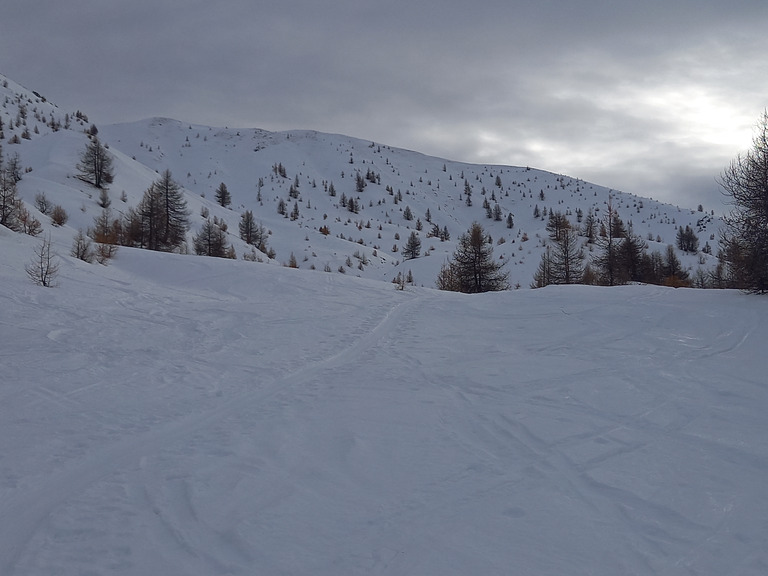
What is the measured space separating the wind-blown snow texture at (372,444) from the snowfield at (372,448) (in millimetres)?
22

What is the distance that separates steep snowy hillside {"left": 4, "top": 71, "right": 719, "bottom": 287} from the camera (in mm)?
31719

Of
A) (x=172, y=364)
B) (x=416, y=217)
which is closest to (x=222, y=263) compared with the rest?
(x=172, y=364)

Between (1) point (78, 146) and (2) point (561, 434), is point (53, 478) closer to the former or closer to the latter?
(2) point (561, 434)

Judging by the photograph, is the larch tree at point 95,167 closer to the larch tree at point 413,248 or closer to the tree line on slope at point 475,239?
the tree line on slope at point 475,239

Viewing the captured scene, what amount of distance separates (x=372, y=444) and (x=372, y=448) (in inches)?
3.3

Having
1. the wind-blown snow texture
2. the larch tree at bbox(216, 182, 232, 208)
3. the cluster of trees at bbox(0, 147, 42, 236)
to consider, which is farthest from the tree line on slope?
the larch tree at bbox(216, 182, 232, 208)

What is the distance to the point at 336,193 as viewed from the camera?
5803 centimetres

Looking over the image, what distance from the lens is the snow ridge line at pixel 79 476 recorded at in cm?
298

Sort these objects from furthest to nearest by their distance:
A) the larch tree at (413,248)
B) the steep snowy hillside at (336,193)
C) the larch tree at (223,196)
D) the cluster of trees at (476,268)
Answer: the larch tree at (223,196)
the larch tree at (413,248)
the steep snowy hillside at (336,193)
the cluster of trees at (476,268)

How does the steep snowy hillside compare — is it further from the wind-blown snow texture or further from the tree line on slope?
the wind-blown snow texture

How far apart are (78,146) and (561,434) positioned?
41052 mm

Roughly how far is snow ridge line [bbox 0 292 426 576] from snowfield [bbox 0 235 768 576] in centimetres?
2

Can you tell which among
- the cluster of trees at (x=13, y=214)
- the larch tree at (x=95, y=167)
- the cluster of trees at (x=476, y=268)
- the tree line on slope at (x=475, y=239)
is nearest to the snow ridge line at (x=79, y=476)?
the tree line on slope at (x=475, y=239)

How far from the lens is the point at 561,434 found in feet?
15.2
